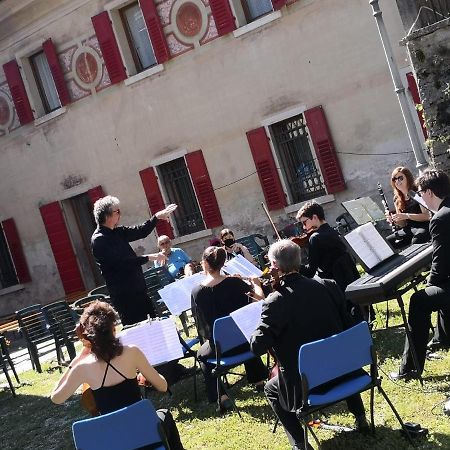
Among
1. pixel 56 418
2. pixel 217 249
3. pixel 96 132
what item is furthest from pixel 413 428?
pixel 96 132

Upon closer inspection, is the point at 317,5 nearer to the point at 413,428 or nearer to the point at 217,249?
the point at 217,249

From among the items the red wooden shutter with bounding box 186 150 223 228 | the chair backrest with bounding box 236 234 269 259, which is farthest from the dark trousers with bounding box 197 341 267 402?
the red wooden shutter with bounding box 186 150 223 228

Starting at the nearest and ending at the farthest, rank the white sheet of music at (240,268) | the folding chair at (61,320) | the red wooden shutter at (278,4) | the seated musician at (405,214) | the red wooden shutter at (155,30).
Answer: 1. the white sheet of music at (240,268)
2. the seated musician at (405,214)
3. the folding chair at (61,320)
4. the red wooden shutter at (278,4)
5. the red wooden shutter at (155,30)

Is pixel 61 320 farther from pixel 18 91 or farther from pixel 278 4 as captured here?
pixel 18 91

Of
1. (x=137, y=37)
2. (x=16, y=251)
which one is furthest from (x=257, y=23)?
(x=16, y=251)

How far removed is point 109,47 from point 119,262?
987cm

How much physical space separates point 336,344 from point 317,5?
1010 centimetres

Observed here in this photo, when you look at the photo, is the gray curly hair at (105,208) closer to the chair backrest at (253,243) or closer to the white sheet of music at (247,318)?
the white sheet of music at (247,318)

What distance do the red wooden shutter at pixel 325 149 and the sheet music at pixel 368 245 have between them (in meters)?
7.61

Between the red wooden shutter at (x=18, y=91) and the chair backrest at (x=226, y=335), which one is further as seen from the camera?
the red wooden shutter at (x=18, y=91)

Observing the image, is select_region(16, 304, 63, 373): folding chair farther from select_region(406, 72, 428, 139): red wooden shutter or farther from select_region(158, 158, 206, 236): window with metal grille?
select_region(406, 72, 428, 139): red wooden shutter

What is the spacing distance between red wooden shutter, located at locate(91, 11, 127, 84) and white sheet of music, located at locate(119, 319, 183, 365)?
36.8 ft

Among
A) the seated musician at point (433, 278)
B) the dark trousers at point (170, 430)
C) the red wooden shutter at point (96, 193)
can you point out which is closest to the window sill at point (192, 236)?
the red wooden shutter at point (96, 193)

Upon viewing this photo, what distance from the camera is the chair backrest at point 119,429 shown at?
438 centimetres
